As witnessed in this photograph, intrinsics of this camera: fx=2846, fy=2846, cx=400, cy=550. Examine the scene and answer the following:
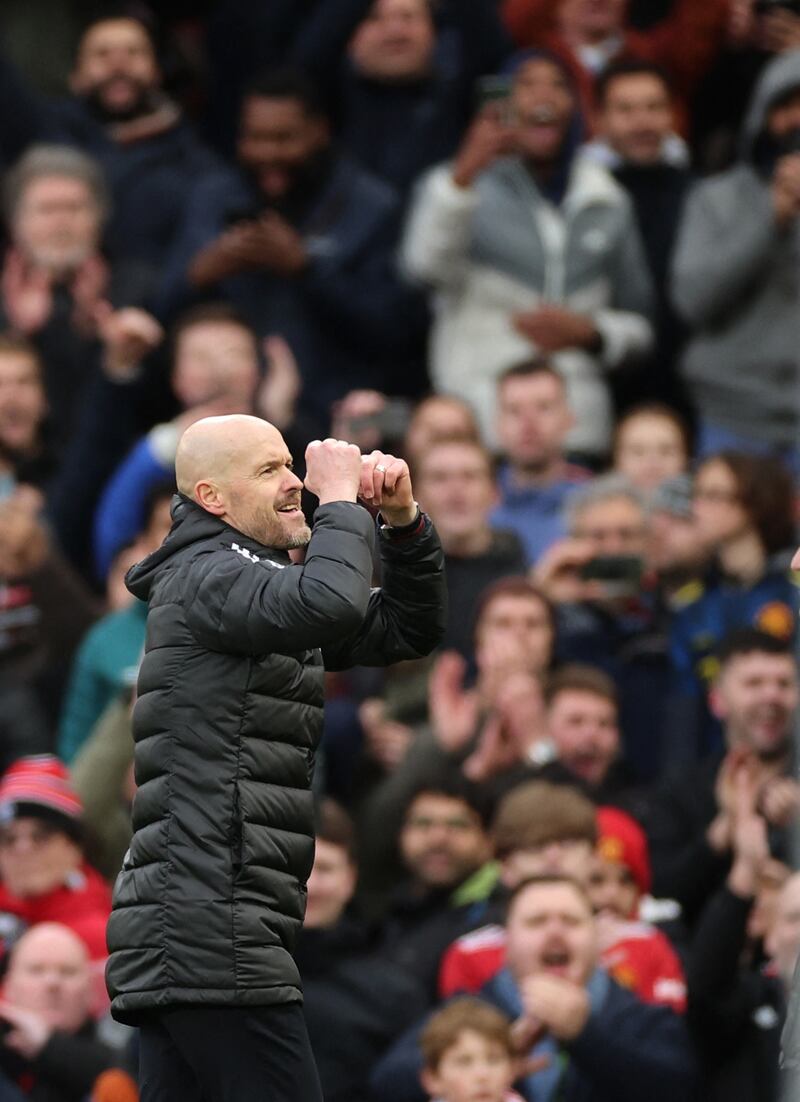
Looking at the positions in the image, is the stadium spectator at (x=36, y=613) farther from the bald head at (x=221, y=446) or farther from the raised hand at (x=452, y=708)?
the bald head at (x=221, y=446)

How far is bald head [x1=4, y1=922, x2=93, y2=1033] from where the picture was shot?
25.1 ft

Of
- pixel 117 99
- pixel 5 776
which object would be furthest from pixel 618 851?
pixel 117 99

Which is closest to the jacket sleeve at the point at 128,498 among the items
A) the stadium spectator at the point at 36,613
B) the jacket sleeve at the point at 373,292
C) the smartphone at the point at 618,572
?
the stadium spectator at the point at 36,613

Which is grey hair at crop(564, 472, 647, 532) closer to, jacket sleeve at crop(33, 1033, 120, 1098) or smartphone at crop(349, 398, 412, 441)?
smartphone at crop(349, 398, 412, 441)

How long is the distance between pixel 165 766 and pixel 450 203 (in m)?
5.52

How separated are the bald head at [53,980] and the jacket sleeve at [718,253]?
3.72 m

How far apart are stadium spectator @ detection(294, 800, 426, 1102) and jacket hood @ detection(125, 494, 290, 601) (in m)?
2.38

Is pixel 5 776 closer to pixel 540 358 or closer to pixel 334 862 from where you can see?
pixel 334 862

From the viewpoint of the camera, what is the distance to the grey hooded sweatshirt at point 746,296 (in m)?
10.1

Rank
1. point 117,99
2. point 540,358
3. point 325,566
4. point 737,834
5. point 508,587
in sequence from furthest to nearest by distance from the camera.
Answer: point 117,99 → point 540,358 → point 508,587 → point 737,834 → point 325,566

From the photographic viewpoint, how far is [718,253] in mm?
10102

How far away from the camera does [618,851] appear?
7.76 metres

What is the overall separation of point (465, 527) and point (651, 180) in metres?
2.20

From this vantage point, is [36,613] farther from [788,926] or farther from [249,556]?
[249,556]
